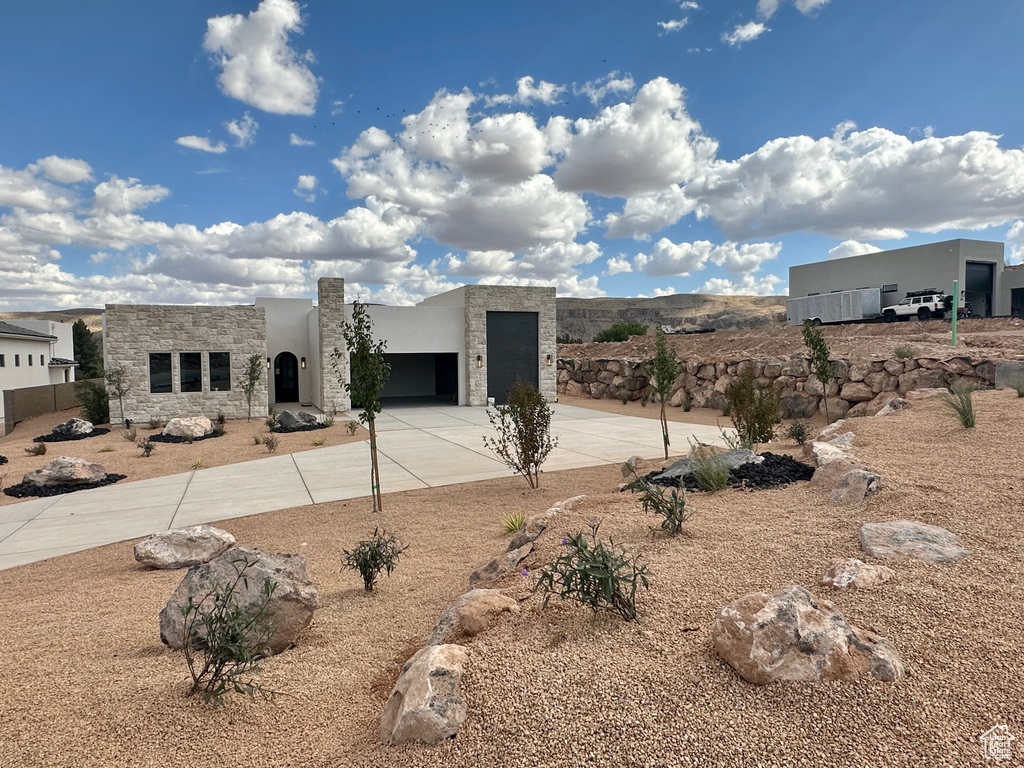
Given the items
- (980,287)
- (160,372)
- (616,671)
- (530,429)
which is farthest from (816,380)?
(980,287)

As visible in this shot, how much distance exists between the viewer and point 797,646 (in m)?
2.66

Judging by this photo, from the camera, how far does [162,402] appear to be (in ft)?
67.1

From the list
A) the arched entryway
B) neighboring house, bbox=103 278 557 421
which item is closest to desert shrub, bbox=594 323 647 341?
neighboring house, bbox=103 278 557 421

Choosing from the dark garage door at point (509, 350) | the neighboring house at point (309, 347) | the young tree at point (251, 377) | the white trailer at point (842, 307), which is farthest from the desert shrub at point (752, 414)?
the white trailer at point (842, 307)

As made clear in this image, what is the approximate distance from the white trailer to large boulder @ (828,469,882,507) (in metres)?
28.6

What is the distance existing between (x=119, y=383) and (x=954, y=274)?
4192 cm

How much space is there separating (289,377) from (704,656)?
2643cm

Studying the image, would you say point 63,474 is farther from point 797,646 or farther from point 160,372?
point 797,646

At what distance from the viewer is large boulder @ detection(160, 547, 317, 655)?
13.0ft

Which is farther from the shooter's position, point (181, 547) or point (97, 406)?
point (97, 406)

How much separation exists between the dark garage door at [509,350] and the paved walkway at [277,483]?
774 cm

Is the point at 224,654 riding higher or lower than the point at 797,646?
lower

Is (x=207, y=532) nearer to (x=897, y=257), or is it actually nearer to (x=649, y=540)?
(x=649, y=540)

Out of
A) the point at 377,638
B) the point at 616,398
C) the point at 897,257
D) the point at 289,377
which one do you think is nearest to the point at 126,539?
the point at 377,638
